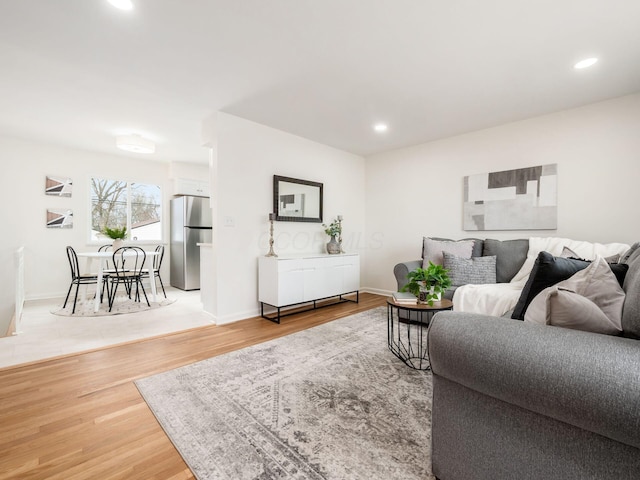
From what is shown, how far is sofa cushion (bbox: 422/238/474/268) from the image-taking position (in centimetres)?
356

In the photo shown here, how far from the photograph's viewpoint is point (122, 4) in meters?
1.81

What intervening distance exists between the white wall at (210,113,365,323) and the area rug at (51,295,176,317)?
4.54ft

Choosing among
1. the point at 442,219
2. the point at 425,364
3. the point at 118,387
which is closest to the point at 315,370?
the point at 425,364

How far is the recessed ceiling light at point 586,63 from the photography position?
237 cm

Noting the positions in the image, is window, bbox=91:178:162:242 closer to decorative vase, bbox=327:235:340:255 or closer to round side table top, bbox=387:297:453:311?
decorative vase, bbox=327:235:340:255

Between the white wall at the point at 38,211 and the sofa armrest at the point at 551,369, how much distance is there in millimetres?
5860

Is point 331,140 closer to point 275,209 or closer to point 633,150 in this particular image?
point 275,209

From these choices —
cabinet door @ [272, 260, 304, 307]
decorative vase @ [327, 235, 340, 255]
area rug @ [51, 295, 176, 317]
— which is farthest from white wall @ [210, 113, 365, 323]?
area rug @ [51, 295, 176, 317]

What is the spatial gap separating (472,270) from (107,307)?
4.77 meters

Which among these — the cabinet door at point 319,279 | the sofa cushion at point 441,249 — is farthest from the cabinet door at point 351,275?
the sofa cushion at point 441,249

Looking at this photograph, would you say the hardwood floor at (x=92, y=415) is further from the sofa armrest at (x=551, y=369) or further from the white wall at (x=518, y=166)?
the white wall at (x=518, y=166)

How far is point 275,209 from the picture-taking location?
3.94 metres

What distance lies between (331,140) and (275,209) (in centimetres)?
142

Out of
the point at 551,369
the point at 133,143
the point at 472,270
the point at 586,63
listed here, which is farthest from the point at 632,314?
the point at 133,143
